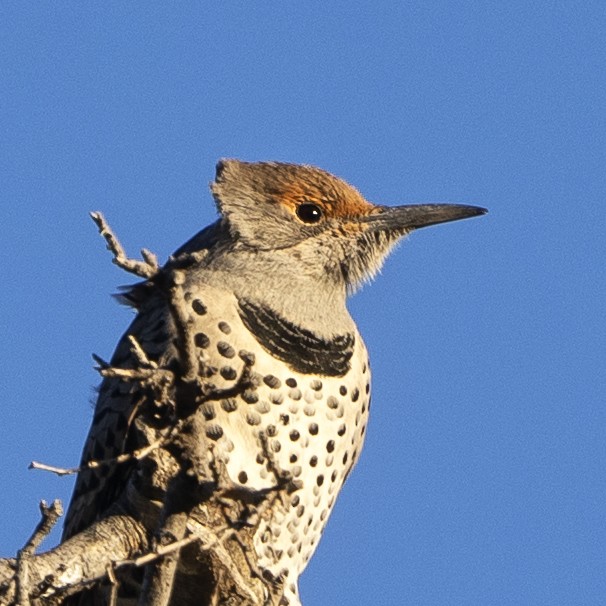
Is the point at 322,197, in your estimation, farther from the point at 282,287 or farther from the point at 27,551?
the point at 27,551

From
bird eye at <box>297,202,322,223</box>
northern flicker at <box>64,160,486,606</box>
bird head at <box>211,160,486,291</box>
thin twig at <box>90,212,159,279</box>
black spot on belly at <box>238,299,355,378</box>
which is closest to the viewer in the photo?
thin twig at <box>90,212,159,279</box>

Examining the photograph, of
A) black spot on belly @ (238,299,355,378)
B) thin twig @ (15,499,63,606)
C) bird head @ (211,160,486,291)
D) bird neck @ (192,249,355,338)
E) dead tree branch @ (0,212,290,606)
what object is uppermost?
bird head @ (211,160,486,291)

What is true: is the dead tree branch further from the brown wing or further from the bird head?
the bird head

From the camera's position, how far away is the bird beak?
7785 mm

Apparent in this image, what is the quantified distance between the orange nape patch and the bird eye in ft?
0.05

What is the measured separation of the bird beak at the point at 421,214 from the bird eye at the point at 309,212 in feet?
0.97

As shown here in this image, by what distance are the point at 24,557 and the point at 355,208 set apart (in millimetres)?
3478

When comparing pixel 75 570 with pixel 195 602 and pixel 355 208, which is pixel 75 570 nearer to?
pixel 195 602

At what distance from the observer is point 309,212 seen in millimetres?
7664

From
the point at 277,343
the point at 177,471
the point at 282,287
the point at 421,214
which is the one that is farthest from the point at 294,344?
the point at 177,471

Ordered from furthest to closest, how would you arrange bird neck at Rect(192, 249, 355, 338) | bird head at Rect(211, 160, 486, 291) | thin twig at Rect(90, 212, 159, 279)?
bird head at Rect(211, 160, 486, 291) < bird neck at Rect(192, 249, 355, 338) < thin twig at Rect(90, 212, 159, 279)

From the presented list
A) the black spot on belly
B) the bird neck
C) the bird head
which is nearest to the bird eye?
the bird head

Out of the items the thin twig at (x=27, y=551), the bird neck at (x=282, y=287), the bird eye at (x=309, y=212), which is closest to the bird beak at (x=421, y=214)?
the bird eye at (x=309, y=212)

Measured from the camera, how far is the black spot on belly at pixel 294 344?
270 inches
